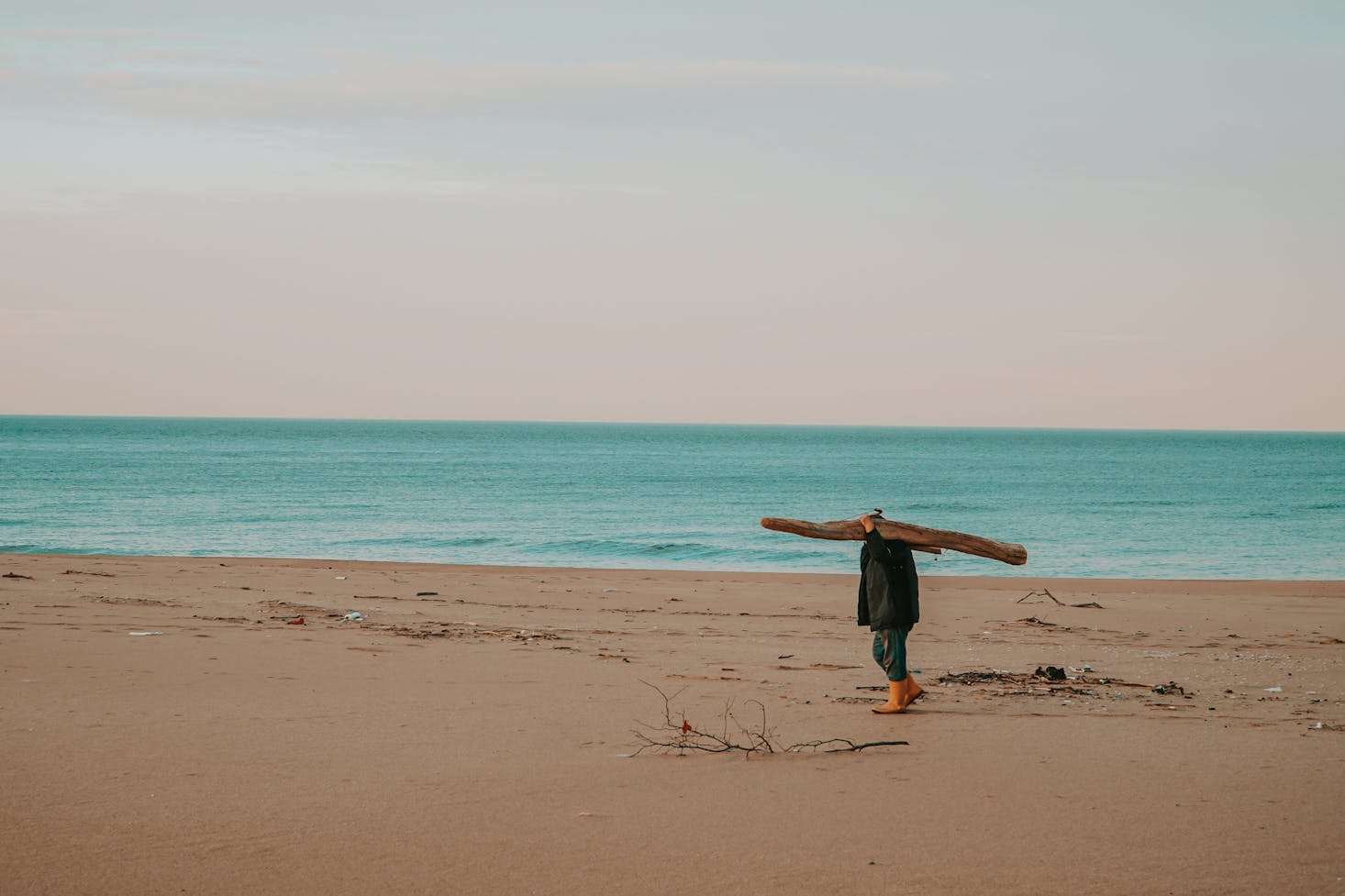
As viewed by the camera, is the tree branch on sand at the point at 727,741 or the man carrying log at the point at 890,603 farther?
the man carrying log at the point at 890,603

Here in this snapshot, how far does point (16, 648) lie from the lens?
11.4 meters

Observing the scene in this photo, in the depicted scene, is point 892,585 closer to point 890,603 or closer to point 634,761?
point 890,603

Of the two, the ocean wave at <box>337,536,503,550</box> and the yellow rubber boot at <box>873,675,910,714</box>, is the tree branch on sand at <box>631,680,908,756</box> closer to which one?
the yellow rubber boot at <box>873,675,910,714</box>

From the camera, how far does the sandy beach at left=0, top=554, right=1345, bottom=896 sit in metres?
5.29

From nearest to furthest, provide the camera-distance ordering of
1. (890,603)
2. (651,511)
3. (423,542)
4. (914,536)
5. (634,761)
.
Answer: (634,761)
(914,536)
(890,603)
(423,542)
(651,511)

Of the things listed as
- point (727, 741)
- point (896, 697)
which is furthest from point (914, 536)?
point (727, 741)

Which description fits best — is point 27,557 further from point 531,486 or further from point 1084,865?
point 531,486

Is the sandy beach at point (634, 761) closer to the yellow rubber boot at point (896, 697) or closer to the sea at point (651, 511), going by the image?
the yellow rubber boot at point (896, 697)

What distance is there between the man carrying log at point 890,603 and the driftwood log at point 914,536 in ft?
0.31

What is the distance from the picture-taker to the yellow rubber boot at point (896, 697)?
29.4 ft

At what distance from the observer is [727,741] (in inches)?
310

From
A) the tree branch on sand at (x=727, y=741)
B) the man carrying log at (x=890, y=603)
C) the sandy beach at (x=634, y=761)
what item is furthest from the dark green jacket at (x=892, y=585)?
the tree branch on sand at (x=727, y=741)

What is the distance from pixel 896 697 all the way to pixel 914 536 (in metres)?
1.41

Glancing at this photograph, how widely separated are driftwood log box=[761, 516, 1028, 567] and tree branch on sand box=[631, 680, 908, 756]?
1.49 m
